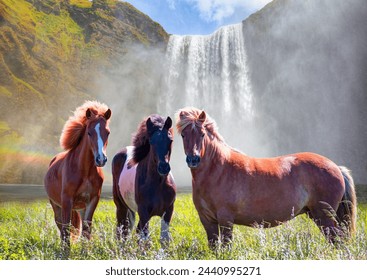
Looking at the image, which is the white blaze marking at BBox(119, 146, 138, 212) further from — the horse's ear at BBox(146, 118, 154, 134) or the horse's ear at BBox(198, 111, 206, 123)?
the horse's ear at BBox(198, 111, 206, 123)

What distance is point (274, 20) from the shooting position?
2891cm

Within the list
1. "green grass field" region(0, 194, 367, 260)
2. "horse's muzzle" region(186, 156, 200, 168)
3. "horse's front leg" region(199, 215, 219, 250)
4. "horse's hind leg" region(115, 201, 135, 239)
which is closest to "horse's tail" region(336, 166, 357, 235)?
"green grass field" region(0, 194, 367, 260)

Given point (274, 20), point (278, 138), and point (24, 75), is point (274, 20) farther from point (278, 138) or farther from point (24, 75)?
point (24, 75)

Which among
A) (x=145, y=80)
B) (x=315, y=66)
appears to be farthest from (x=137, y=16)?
(x=315, y=66)

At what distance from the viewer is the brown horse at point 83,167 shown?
464cm

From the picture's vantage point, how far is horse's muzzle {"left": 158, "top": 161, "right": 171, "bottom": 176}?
4164 mm

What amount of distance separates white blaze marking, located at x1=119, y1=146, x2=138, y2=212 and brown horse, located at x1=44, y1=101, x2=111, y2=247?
0.42 metres

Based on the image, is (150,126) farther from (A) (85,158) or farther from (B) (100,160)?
(A) (85,158)

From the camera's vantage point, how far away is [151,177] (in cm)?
470

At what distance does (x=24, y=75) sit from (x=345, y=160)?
104 ft

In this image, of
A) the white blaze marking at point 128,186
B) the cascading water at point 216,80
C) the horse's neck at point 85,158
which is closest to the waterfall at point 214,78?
the cascading water at point 216,80

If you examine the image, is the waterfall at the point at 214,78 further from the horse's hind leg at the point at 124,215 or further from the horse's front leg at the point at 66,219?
the horse's front leg at the point at 66,219

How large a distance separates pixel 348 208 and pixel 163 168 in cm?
251

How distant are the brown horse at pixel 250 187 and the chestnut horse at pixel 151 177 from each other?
31 cm
